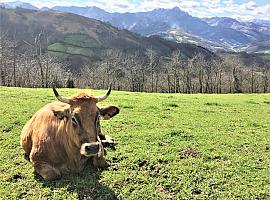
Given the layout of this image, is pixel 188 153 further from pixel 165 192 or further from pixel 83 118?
pixel 83 118

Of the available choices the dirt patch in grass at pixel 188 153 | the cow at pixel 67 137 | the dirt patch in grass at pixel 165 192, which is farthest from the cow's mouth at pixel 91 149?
the dirt patch in grass at pixel 188 153

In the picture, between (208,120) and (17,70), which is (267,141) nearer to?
(208,120)

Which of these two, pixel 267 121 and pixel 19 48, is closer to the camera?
pixel 267 121

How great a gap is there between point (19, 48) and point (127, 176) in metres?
179

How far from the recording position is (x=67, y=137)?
9.46m

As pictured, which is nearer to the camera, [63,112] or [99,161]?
[63,112]

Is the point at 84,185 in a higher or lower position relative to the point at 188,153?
lower

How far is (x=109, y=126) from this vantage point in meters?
15.2

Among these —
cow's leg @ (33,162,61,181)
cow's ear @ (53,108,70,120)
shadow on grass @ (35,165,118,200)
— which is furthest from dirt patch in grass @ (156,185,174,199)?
cow's ear @ (53,108,70,120)

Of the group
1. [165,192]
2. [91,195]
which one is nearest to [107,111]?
[91,195]

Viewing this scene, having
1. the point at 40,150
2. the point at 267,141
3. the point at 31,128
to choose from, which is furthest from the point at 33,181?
the point at 267,141

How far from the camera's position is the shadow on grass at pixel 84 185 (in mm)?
8778

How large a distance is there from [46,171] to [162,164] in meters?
3.56

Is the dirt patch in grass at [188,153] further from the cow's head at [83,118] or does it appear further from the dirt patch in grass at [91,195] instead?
the cow's head at [83,118]
